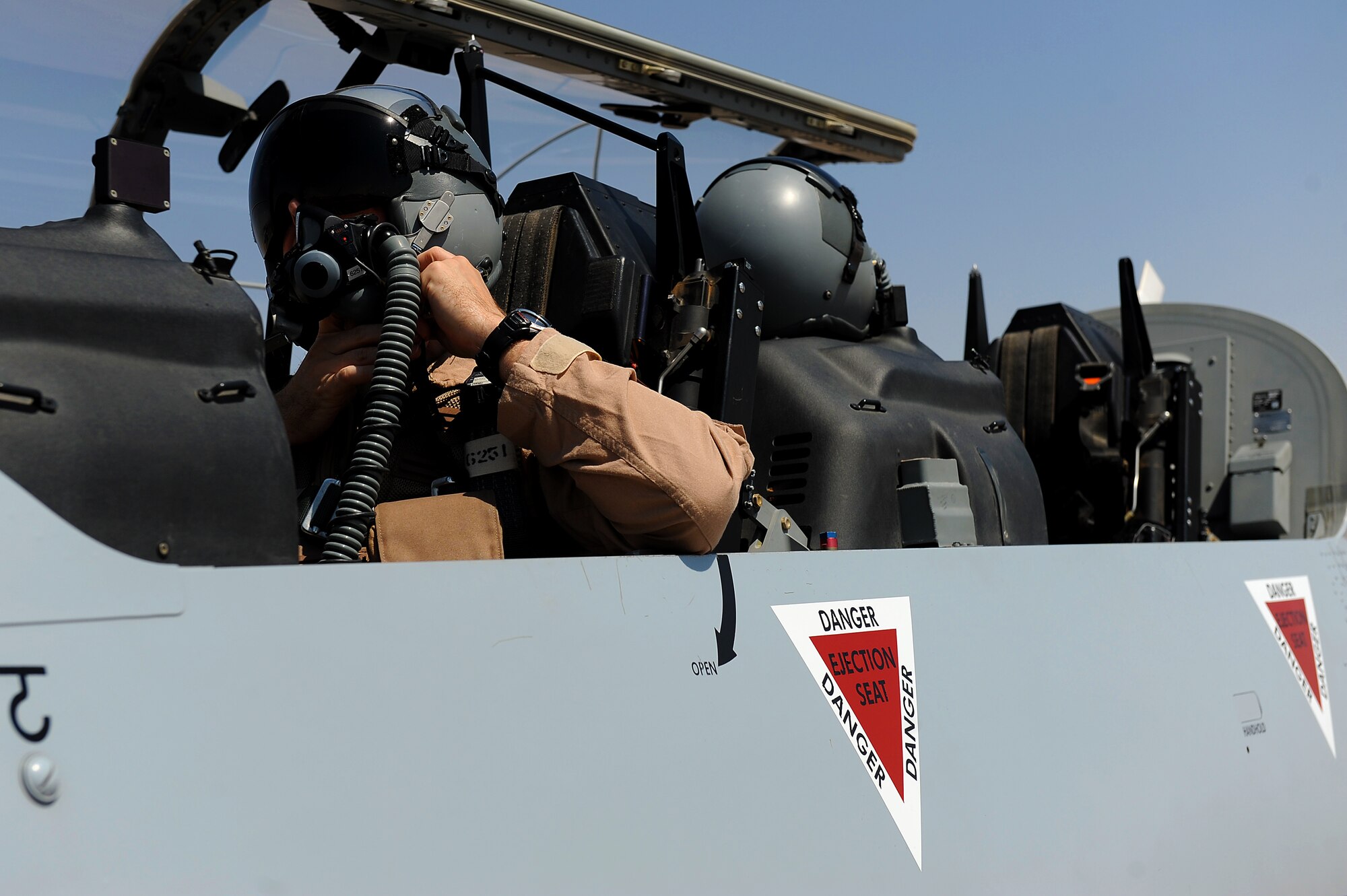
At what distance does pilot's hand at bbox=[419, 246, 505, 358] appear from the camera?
153cm

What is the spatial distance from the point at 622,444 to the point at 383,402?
12.4 inches

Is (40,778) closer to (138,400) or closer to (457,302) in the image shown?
(138,400)

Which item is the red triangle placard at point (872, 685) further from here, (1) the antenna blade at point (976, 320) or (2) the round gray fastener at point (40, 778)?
(1) the antenna blade at point (976, 320)

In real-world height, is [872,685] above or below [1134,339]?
below

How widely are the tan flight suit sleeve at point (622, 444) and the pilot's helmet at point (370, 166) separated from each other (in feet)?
1.40

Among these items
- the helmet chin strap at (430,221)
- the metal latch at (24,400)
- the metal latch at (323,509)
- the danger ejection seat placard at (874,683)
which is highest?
the helmet chin strap at (430,221)

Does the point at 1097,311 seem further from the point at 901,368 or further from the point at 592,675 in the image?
the point at 592,675

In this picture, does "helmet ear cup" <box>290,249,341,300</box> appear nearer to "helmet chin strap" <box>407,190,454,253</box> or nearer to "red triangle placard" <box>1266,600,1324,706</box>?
"helmet chin strap" <box>407,190,454,253</box>

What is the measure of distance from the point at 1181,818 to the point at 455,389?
1.42 m

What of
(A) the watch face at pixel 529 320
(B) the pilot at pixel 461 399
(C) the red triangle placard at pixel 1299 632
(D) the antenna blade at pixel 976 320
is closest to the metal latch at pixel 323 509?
(B) the pilot at pixel 461 399

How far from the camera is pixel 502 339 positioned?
1.49 metres

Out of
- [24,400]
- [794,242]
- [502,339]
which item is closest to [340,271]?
[502,339]

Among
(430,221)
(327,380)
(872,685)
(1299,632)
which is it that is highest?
(430,221)

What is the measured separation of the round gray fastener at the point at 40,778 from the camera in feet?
2.76
